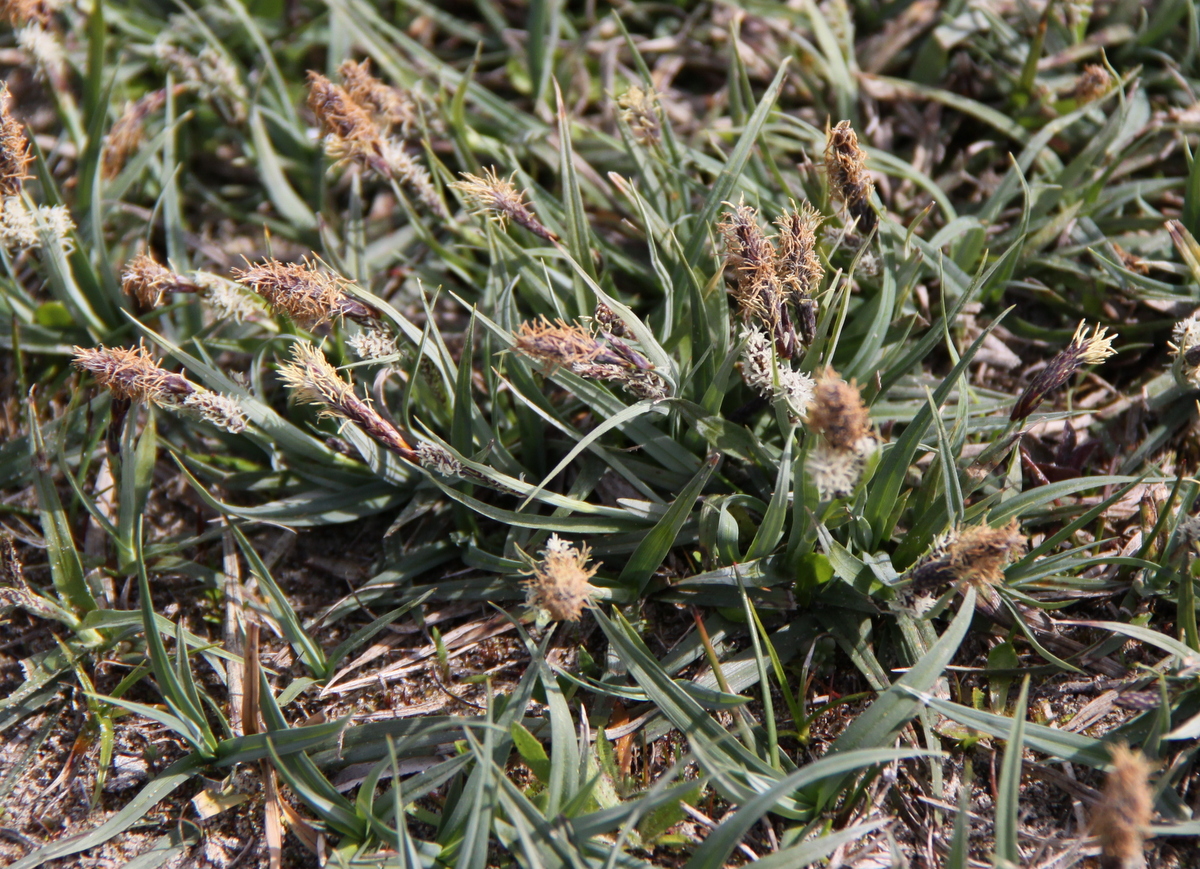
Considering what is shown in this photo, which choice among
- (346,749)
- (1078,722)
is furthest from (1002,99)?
(346,749)

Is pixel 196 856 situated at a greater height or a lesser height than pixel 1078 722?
lesser

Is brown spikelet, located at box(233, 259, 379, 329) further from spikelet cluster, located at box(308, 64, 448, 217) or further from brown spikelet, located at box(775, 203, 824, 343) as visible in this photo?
brown spikelet, located at box(775, 203, 824, 343)

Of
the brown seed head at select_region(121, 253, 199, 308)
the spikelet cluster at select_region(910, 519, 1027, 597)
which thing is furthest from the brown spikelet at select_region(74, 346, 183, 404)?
the spikelet cluster at select_region(910, 519, 1027, 597)

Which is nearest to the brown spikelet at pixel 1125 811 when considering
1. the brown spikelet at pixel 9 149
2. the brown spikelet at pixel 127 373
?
the brown spikelet at pixel 127 373

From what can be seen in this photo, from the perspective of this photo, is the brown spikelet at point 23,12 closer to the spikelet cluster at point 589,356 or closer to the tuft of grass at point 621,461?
the tuft of grass at point 621,461


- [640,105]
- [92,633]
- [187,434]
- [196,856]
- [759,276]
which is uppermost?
[640,105]

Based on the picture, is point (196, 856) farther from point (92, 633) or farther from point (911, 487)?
point (911, 487)
